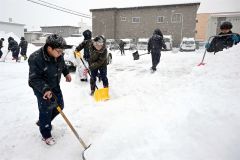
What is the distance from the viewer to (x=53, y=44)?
2.93 meters

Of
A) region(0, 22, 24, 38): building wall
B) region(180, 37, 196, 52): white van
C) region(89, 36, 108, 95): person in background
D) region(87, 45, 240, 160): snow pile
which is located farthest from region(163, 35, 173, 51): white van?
region(0, 22, 24, 38): building wall

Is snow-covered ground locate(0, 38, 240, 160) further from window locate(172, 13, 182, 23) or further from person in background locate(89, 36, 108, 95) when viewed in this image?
window locate(172, 13, 182, 23)

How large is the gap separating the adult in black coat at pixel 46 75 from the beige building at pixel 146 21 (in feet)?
104

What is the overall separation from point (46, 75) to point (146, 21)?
109 feet

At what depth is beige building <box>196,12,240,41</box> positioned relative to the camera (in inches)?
1354

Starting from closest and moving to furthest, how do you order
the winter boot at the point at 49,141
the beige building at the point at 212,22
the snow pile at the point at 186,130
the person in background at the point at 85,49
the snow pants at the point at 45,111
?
the snow pile at the point at 186,130 → the snow pants at the point at 45,111 → the winter boot at the point at 49,141 → the person in background at the point at 85,49 → the beige building at the point at 212,22

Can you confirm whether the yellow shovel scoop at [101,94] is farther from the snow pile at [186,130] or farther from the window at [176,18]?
the window at [176,18]

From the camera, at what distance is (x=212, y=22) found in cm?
3703

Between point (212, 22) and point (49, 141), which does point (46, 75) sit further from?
point (212, 22)

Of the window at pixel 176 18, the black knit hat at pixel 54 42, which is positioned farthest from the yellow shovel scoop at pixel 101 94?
the window at pixel 176 18

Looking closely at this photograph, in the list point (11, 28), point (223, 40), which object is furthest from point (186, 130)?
point (11, 28)

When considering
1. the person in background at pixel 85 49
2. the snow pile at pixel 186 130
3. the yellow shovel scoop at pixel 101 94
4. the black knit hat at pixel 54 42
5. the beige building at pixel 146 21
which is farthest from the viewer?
the beige building at pixel 146 21

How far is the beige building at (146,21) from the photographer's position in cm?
3256

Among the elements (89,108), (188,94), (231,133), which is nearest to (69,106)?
(89,108)
